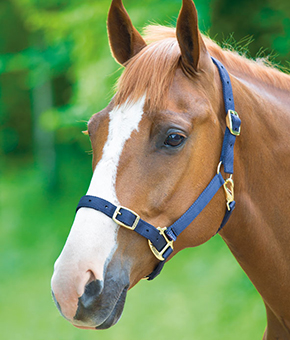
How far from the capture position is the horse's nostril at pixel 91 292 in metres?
1.55

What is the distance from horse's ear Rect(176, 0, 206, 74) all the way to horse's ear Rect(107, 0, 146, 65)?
1.19ft

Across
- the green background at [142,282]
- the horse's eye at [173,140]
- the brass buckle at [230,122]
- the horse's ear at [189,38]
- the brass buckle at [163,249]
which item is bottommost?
the green background at [142,282]

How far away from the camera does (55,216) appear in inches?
367

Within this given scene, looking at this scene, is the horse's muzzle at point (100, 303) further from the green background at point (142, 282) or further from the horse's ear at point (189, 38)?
the green background at point (142, 282)

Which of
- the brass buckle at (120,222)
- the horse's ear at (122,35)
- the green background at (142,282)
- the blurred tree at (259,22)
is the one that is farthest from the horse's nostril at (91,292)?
the blurred tree at (259,22)

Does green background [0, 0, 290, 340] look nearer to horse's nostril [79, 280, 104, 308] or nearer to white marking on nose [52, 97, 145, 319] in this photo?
white marking on nose [52, 97, 145, 319]

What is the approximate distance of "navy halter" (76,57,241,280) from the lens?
1641 millimetres

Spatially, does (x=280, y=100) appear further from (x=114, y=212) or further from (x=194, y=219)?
(x=114, y=212)

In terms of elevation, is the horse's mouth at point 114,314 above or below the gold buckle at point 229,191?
below

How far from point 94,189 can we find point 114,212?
0.13m

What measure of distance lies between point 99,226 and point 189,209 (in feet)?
1.42

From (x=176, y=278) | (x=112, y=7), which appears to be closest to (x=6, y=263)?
(x=176, y=278)

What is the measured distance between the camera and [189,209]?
1813 mm

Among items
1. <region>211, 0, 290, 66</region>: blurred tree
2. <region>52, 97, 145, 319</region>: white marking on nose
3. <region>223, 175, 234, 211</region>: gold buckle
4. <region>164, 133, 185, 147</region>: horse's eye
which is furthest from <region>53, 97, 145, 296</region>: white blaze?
<region>211, 0, 290, 66</region>: blurred tree
